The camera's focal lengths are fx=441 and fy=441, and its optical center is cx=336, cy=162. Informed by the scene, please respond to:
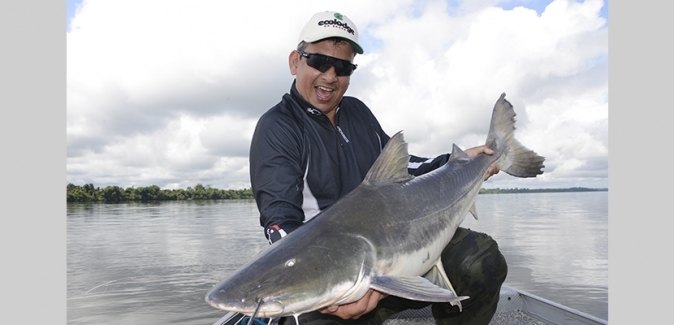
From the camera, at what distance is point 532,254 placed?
1442 cm

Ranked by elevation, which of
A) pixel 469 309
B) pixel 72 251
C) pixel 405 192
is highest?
pixel 405 192

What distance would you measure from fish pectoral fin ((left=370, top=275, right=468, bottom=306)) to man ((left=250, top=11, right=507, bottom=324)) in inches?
29.9

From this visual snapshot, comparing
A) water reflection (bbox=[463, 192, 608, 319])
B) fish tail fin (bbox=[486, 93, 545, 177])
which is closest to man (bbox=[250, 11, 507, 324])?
fish tail fin (bbox=[486, 93, 545, 177])

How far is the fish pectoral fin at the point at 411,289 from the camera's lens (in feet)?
6.58

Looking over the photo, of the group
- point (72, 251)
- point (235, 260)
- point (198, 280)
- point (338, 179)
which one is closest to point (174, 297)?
point (198, 280)

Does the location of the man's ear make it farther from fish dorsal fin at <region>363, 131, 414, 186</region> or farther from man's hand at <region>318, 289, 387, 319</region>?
man's hand at <region>318, 289, 387, 319</region>

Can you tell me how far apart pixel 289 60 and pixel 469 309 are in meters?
2.32

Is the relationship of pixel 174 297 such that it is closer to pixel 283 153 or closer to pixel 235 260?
pixel 235 260

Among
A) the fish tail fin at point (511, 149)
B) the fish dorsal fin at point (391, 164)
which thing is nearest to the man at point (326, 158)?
the fish dorsal fin at point (391, 164)

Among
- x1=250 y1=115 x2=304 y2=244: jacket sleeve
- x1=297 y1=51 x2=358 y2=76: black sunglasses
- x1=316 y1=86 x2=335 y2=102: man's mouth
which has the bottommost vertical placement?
x1=250 y1=115 x2=304 y2=244: jacket sleeve

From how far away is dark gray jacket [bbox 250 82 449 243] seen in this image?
270cm

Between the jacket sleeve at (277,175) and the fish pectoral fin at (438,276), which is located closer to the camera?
the jacket sleeve at (277,175)

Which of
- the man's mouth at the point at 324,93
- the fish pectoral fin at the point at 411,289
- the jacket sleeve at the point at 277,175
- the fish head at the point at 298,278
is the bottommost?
the fish pectoral fin at the point at 411,289

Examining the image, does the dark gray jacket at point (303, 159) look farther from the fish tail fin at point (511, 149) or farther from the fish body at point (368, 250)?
the fish tail fin at point (511, 149)
